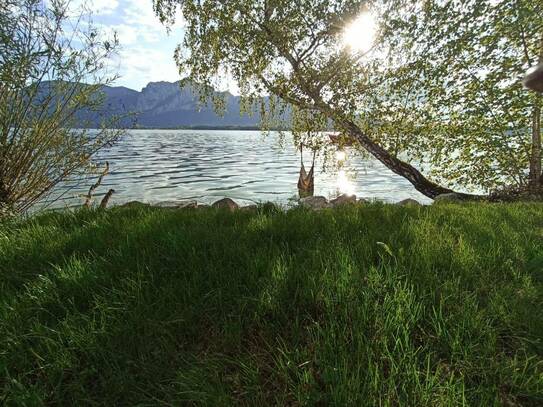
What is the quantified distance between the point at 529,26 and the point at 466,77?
1.76 metres

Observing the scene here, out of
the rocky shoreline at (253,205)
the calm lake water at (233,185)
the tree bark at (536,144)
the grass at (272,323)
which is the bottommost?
the calm lake water at (233,185)

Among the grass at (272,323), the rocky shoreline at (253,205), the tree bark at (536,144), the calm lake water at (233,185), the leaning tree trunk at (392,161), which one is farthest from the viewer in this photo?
the calm lake water at (233,185)

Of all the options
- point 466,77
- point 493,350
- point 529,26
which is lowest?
point 493,350

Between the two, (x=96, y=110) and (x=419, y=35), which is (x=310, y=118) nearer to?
(x=419, y=35)

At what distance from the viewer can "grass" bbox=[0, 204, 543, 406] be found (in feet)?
4.58

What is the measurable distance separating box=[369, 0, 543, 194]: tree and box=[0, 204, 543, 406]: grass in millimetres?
7888

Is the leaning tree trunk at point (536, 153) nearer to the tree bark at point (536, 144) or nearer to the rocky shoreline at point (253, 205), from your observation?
the tree bark at point (536, 144)

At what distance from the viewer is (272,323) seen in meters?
1.81

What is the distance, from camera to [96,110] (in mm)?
6691

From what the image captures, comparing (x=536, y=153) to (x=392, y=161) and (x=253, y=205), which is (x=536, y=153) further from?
(x=253, y=205)

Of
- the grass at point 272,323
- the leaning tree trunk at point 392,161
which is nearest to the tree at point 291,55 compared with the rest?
the leaning tree trunk at point 392,161

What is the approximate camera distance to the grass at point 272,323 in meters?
1.39

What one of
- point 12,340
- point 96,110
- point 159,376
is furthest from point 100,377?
point 96,110

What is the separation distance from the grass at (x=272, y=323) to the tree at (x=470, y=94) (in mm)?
7888
